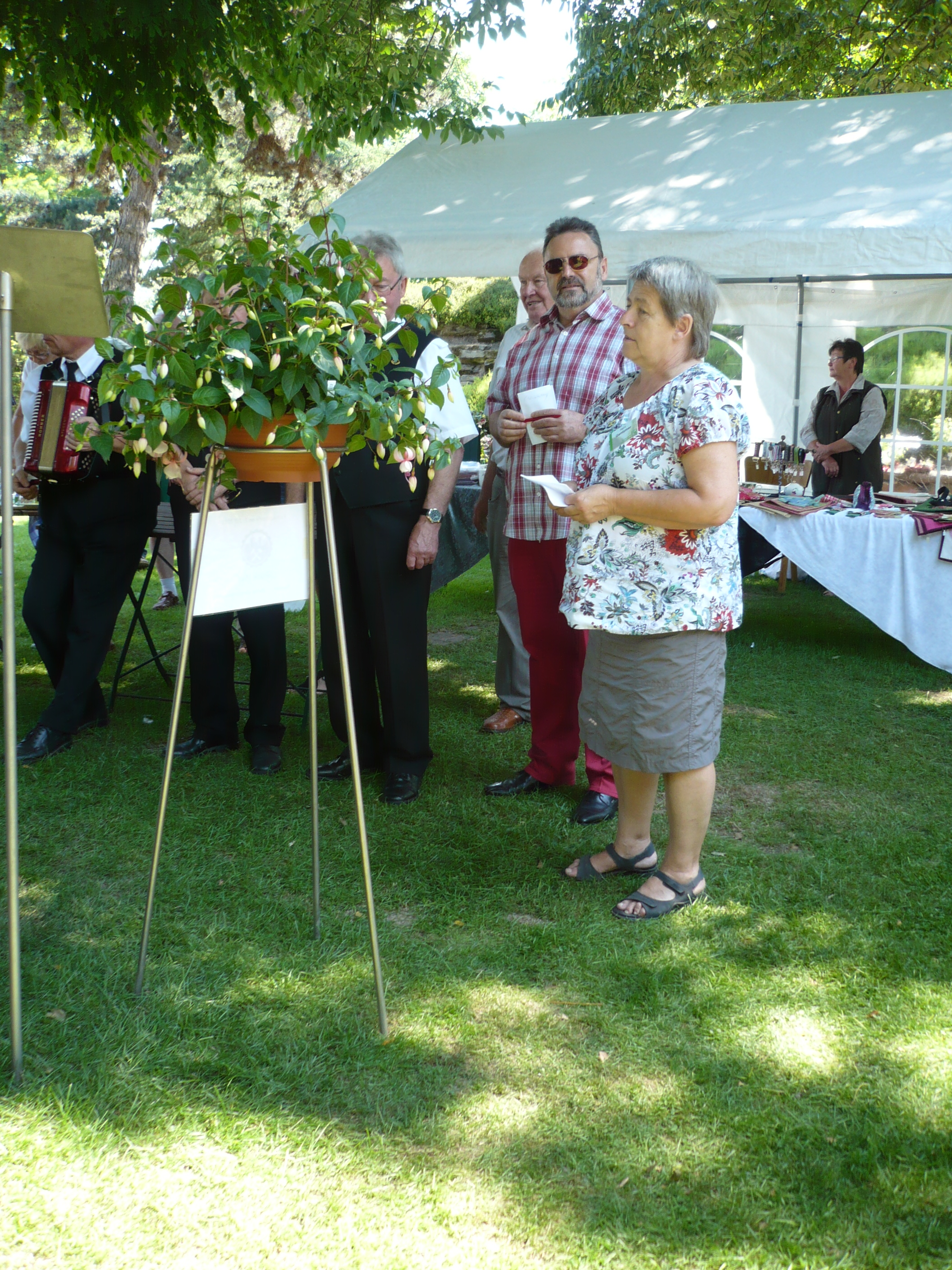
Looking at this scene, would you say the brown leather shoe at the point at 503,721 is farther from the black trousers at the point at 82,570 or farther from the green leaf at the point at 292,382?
the green leaf at the point at 292,382

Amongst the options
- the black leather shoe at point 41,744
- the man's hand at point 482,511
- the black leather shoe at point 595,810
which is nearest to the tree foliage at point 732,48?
the man's hand at point 482,511

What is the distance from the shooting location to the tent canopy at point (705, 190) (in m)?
6.36

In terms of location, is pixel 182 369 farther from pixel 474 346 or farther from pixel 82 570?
pixel 474 346

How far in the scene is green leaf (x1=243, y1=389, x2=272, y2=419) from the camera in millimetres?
2047

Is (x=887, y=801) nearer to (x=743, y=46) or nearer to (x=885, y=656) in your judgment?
(x=885, y=656)

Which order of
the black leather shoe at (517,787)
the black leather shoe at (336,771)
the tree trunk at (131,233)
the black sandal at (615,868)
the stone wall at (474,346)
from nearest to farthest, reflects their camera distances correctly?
the black sandal at (615,868) → the black leather shoe at (517,787) → the black leather shoe at (336,771) → the tree trunk at (131,233) → the stone wall at (474,346)

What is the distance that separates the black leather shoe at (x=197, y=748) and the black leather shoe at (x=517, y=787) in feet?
3.78

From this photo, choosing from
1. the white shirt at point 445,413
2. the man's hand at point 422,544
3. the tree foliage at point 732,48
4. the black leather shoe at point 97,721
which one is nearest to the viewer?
the white shirt at point 445,413

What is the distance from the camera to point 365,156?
66.4ft

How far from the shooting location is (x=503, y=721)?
15.5ft

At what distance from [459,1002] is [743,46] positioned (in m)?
11.2

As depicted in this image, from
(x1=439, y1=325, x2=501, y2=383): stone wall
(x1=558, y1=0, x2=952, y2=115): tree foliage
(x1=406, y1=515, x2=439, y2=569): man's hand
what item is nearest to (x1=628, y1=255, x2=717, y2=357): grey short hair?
(x1=406, y1=515, x2=439, y2=569): man's hand

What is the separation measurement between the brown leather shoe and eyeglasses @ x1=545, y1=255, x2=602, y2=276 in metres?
2.00

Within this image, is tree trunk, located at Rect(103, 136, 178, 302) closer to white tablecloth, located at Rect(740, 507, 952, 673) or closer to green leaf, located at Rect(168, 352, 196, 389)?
white tablecloth, located at Rect(740, 507, 952, 673)
